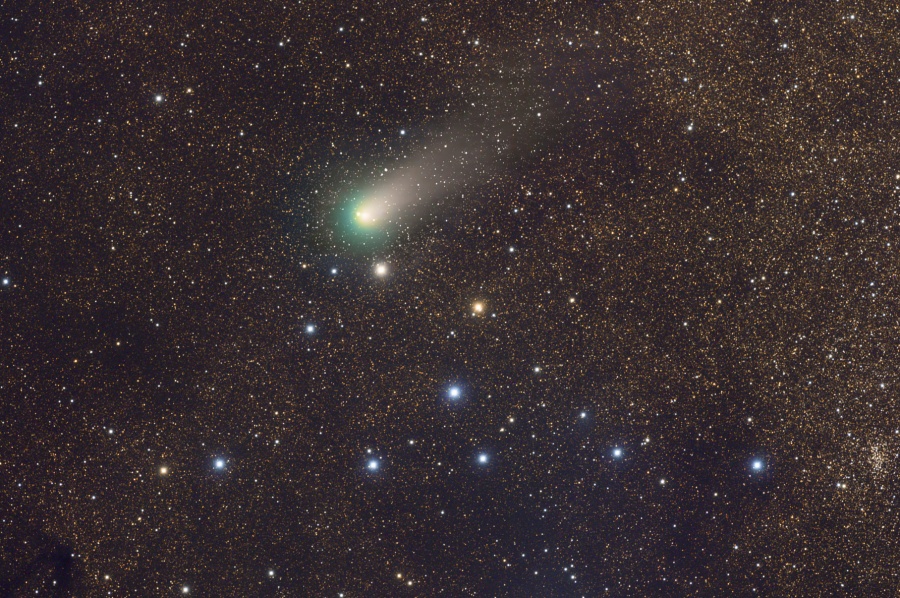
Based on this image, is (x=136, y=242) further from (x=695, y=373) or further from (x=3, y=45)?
(x=695, y=373)

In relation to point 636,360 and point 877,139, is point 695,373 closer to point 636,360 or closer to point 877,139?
point 636,360

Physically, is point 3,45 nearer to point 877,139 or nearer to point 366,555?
point 366,555

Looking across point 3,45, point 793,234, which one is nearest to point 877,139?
point 793,234

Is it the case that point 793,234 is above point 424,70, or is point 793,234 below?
below

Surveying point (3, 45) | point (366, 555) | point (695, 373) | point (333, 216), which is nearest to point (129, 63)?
point (3, 45)

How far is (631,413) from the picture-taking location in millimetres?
630

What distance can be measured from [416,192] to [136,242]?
0.95 feet

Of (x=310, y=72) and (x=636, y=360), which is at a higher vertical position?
(x=310, y=72)

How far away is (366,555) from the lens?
62cm

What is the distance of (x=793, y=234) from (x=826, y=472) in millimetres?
253

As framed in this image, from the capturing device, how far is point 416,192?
24.7 inches

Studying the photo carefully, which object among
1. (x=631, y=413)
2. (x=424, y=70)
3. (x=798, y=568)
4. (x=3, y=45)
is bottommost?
(x=798, y=568)

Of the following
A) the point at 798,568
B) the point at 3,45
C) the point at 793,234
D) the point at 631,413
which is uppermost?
the point at 3,45

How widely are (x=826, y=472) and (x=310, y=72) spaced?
2.23ft
